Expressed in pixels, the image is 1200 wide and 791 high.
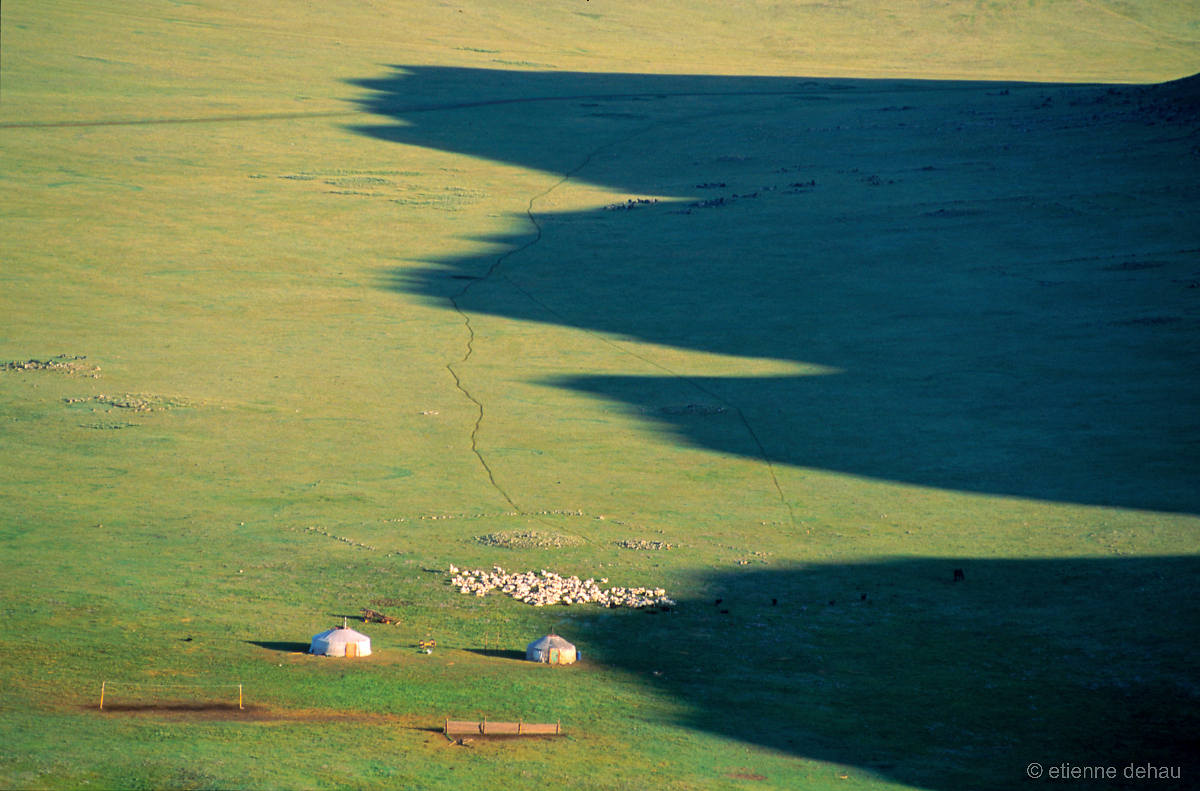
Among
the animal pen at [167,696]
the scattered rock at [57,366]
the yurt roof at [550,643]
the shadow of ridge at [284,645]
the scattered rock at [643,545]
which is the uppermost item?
the yurt roof at [550,643]

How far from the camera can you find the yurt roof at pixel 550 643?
1075 centimetres

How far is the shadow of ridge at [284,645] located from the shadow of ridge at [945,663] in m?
2.26

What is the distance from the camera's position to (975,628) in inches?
470

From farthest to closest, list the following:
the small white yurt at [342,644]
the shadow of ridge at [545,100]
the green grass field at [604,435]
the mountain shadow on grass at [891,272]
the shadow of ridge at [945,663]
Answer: the shadow of ridge at [545,100] < the mountain shadow on grass at [891,272] < the small white yurt at [342,644] < the green grass field at [604,435] < the shadow of ridge at [945,663]

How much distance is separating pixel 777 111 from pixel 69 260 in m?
25.8

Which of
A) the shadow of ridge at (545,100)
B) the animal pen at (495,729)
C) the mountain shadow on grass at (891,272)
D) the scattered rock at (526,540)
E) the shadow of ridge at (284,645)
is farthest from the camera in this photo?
the shadow of ridge at (545,100)

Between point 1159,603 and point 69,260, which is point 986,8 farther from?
point 1159,603

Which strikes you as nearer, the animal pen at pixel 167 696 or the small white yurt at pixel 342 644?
the animal pen at pixel 167 696

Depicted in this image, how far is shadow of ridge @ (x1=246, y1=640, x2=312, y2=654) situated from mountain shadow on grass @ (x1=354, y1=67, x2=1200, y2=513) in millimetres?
8258

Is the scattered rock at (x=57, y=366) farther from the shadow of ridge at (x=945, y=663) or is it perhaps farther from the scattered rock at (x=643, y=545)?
the shadow of ridge at (x=945, y=663)

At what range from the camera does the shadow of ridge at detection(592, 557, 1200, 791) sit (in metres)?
9.54

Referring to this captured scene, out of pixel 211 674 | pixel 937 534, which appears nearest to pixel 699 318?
pixel 937 534

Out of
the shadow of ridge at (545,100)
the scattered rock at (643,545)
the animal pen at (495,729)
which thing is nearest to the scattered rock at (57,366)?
the scattered rock at (643,545)

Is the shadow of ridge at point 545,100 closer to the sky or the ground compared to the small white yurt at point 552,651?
closer to the sky
